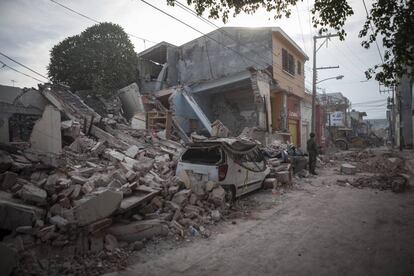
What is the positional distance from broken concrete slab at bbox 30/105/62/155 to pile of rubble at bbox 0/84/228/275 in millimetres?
33

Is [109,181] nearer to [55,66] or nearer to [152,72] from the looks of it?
[55,66]

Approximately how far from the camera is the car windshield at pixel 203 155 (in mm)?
7540

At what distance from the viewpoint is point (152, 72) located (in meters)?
25.3

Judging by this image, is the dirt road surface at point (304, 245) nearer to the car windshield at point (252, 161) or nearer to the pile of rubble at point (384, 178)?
the car windshield at point (252, 161)

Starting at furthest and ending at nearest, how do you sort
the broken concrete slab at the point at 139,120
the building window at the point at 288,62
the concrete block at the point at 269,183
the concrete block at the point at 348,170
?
the building window at the point at 288,62
the broken concrete slab at the point at 139,120
the concrete block at the point at 348,170
the concrete block at the point at 269,183

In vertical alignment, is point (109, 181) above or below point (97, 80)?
below

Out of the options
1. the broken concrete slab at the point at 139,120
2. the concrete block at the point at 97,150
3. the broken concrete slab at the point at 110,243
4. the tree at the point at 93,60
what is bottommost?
the broken concrete slab at the point at 110,243

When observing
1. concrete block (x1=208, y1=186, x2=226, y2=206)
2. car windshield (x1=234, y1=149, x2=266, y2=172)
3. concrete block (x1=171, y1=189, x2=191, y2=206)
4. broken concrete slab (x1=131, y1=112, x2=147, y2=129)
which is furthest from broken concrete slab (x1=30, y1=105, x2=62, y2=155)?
broken concrete slab (x1=131, y1=112, x2=147, y2=129)

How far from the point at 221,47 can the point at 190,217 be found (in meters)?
17.3

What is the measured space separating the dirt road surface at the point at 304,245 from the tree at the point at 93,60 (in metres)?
15.5

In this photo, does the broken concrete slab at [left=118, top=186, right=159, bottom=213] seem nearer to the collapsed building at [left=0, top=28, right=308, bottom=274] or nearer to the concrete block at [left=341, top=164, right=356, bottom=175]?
the collapsed building at [left=0, top=28, right=308, bottom=274]

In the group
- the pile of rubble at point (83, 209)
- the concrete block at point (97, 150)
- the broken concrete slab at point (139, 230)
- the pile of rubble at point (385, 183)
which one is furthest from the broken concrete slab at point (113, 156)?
the pile of rubble at point (385, 183)

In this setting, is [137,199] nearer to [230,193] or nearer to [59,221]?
[59,221]

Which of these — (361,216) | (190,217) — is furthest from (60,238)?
(361,216)
